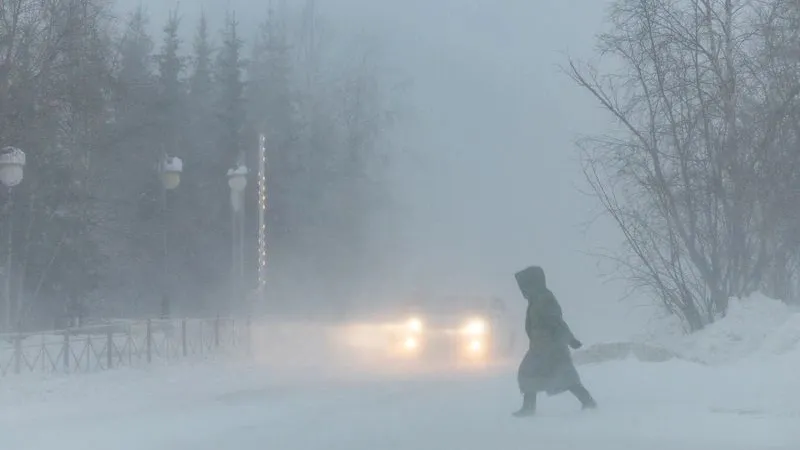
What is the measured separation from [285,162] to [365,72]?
17.7 m

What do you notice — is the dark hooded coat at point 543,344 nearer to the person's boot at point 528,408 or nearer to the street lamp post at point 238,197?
the person's boot at point 528,408

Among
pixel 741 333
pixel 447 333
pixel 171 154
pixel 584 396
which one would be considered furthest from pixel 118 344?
pixel 171 154

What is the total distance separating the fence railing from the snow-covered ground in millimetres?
914

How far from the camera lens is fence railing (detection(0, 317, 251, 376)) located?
20.4 meters

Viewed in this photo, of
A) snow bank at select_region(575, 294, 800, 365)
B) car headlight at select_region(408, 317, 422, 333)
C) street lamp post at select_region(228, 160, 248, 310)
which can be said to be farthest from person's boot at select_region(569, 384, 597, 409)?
street lamp post at select_region(228, 160, 248, 310)

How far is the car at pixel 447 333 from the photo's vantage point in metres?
26.5

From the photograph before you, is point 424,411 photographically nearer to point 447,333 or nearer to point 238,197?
point 447,333

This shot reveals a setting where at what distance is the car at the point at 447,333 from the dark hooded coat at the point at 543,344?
41.8 feet

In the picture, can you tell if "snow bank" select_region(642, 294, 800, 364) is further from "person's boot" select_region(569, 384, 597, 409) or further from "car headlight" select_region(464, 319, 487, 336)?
"car headlight" select_region(464, 319, 487, 336)

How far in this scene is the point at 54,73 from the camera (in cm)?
3002

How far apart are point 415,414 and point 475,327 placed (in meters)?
12.6

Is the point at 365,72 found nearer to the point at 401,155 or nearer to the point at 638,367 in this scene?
the point at 401,155

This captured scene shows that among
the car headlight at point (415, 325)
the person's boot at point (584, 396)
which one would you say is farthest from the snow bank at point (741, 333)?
the car headlight at point (415, 325)

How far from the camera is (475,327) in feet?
88.2
